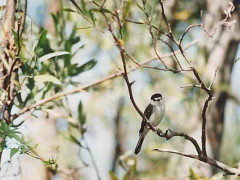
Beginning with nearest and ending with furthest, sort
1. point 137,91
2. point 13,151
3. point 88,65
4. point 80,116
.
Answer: point 13,151 → point 88,65 → point 80,116 → point 137,91

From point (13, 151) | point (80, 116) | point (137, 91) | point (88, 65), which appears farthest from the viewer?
point (137, 91)

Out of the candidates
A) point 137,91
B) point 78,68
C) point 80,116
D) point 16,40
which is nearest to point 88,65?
point 78,68

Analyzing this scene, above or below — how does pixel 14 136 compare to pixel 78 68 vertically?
below

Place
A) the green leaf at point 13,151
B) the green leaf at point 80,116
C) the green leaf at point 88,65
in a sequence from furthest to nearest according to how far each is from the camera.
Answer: the green leaf at point 80,116
the green leaf at point 88,65
the green leaf at point 13,151

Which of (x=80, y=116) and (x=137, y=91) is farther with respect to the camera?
(x=137, y=91)

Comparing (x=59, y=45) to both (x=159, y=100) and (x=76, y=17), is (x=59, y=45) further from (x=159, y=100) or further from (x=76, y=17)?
(x=76, y=17)

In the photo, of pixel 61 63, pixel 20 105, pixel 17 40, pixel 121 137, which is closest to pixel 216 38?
pixel 61 63

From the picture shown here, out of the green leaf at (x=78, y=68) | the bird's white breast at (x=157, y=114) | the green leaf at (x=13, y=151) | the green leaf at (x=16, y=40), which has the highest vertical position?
the green leaf at (x=16, y=40)

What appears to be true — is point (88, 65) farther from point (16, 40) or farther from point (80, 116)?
point (16, 40)

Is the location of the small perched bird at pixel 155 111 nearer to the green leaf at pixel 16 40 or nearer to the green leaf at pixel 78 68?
the green leaf at pixel 78 68

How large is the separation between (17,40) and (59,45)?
31.2 inches

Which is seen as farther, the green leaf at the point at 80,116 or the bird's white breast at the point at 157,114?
the green leaf at the point at 80,116

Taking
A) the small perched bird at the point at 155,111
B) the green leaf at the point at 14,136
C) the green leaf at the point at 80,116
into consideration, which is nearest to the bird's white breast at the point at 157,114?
the small perched bird at the point at 155,111

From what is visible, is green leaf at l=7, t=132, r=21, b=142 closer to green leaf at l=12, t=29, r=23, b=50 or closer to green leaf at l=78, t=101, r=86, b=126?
green leaf at l=12, t=29, r=23, b=50
